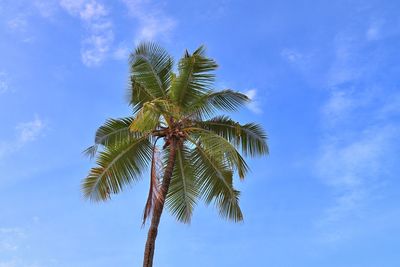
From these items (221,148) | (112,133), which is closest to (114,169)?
(112,133)

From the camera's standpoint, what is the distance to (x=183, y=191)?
20.4 meters

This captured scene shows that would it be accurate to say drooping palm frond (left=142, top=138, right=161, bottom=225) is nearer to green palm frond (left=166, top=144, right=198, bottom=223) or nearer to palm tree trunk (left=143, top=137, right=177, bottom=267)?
palm tree trunk (left=143, top=137, right=177, bottom=267)

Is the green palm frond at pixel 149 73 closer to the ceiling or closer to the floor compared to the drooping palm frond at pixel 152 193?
closer to the ceiling

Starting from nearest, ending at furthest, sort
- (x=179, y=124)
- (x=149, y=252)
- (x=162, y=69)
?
(x=149, y=252) < (x=179, y=124) < (x=162, y=69)

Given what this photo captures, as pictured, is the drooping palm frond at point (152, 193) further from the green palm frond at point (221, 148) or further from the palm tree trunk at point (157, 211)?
the green palm frond at point (221, 148)

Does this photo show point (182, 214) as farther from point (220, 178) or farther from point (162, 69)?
point (162, 69)

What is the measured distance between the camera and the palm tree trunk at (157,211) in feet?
56.9

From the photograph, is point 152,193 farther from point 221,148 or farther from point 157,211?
point 221,148

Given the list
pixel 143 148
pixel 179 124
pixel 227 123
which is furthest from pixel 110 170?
pixel 227 123

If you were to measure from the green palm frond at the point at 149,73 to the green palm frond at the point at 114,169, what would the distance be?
172 centimetres

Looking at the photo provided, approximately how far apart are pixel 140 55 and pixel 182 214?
19.0ft

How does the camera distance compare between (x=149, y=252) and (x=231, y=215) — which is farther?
(x=231, y=215)

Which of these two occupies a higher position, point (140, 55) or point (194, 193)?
point (140, 55)

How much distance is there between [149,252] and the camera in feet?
56.9
